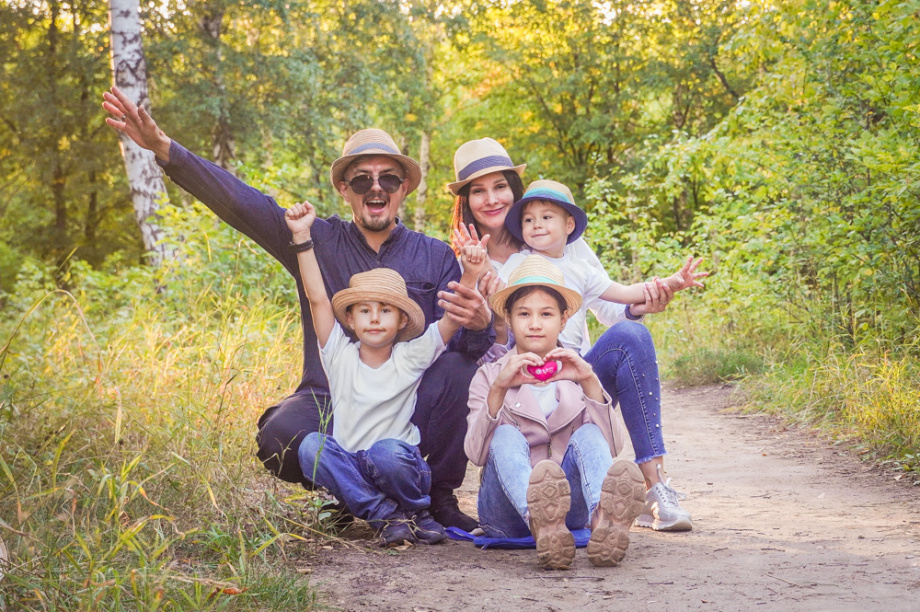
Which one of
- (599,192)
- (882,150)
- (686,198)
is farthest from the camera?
(686,198)

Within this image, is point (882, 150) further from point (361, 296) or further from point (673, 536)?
point (361, 296)

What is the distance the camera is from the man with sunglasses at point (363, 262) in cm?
372

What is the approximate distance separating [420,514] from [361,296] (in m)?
0.97

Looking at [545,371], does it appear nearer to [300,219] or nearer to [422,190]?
[300,219]

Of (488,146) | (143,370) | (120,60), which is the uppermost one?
(120,60)

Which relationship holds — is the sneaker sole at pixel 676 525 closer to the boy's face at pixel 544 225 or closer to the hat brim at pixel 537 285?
the hat brim at pixel 537 285

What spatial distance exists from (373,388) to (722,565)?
152 centimetres

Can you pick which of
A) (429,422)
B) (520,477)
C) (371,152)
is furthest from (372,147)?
(520,477)

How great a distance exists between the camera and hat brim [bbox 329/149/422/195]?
13.3ft

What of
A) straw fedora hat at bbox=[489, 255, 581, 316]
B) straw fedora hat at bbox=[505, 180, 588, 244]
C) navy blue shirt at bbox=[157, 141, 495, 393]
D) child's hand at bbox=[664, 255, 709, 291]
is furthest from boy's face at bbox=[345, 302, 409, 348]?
child's hand at bbox=[664, 255, 709, 291]

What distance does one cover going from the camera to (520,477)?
3.34 metres

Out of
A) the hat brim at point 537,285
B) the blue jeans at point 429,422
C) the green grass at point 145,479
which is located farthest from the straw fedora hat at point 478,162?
the green grass at point 145,479

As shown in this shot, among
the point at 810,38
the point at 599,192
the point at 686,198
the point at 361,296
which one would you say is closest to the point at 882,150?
the point at 810,38

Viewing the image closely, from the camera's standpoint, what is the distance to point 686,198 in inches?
915
